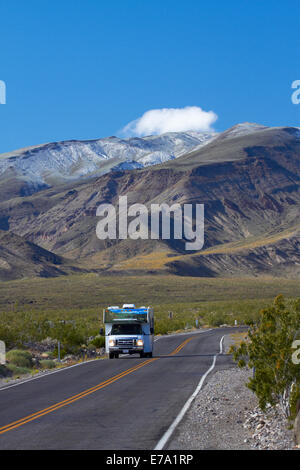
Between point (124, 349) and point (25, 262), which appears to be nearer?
point (124, 349)

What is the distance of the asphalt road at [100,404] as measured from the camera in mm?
12266

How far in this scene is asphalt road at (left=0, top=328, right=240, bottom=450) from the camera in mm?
12266

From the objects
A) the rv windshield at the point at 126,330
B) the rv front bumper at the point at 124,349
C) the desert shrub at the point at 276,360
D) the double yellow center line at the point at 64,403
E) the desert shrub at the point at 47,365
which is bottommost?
the desert shrub at the point at 47,365

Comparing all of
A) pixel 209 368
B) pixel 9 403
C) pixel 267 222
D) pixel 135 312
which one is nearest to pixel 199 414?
pixel 9 403

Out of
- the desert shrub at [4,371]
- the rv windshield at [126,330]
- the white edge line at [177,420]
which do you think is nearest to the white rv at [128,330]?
the rv windshield at [126,330]

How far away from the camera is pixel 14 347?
37.1 m

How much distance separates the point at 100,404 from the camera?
1705 centimetres

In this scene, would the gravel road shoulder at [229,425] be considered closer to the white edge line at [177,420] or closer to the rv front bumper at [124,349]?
the white edge line at [177,420]

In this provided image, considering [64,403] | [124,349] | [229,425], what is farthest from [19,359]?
[229,425]

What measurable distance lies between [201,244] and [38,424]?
162 m

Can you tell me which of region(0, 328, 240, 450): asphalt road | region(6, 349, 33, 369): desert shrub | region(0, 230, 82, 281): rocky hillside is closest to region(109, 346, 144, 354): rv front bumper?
region(0, 328, 240, 450): asphalt road

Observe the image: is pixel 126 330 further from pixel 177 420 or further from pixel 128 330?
pixel 177 420

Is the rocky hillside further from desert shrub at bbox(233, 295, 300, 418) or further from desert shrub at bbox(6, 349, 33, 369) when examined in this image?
desert shrub at bbox(233, 295, 300, 418)
